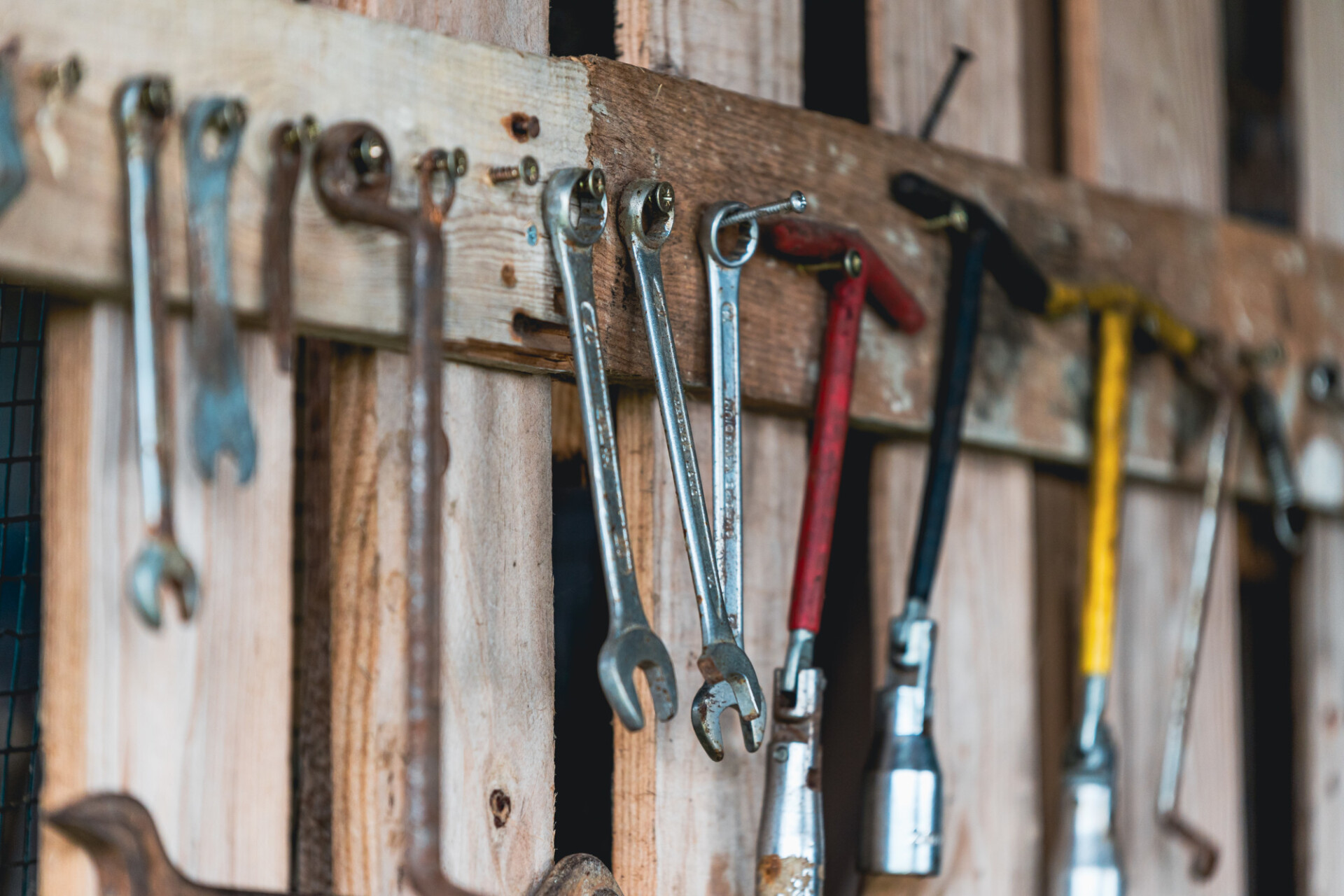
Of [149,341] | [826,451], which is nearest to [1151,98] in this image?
[826,451]

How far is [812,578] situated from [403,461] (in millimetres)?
278

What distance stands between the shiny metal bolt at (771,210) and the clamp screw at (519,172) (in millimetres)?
129

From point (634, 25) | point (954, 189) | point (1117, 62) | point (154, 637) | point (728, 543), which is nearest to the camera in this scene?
point (154, 637)

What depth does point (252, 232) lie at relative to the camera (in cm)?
74

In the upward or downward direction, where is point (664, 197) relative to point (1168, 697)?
upward

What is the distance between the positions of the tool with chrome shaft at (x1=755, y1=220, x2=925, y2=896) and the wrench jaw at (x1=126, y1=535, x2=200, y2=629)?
0.38 metres

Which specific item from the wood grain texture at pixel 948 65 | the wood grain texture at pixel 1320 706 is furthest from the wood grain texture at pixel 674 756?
the wood grain texture at pixel 1320 706

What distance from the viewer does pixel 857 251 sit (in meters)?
0.99

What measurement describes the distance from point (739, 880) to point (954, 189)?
1.82 feet

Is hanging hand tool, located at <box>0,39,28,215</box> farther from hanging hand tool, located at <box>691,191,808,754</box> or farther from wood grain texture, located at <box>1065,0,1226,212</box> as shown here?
wood grain texture, located at <box>1065,0,1226,212</box>

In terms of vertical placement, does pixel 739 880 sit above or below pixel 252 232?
below

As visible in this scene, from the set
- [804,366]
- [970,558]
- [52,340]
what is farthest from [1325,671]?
[52,340]

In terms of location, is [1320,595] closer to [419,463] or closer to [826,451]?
[826,451]

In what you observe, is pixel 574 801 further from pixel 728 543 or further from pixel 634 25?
pixel 634 25
